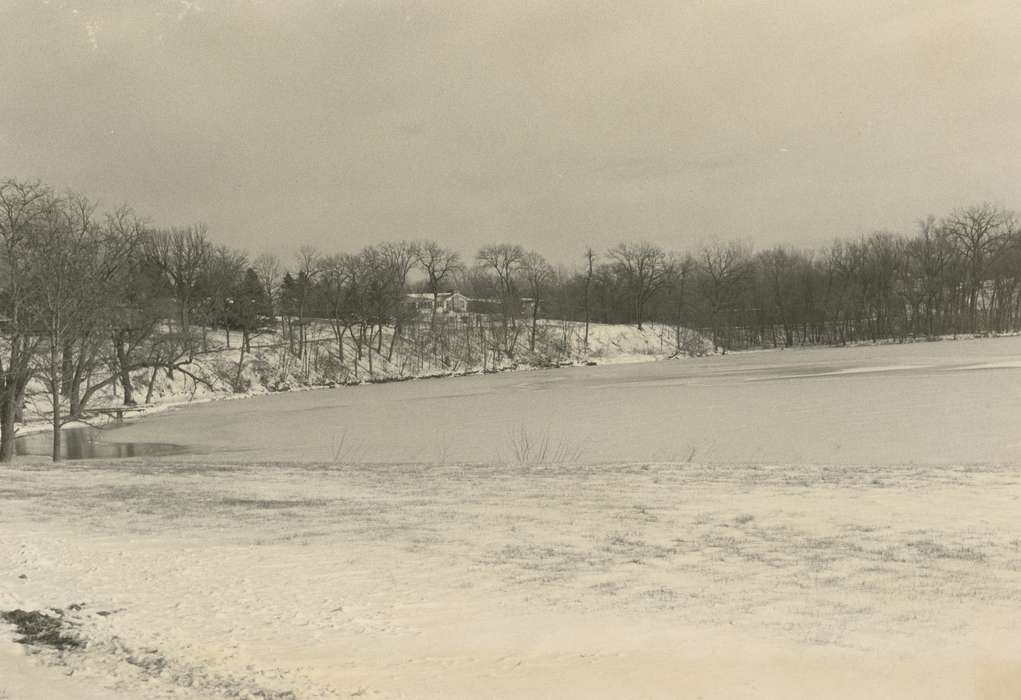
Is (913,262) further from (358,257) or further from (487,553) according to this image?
(487,553)

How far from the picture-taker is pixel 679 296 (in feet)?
355

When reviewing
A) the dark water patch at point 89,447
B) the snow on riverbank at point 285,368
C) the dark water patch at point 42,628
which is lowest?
the dark water patch at point 89,447

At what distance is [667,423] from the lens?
25344mm

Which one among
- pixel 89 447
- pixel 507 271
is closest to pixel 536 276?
pixel 507 271

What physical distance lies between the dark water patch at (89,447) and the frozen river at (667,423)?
895mm

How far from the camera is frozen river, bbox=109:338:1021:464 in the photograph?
63.1 feet

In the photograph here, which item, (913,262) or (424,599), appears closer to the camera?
(424,599)

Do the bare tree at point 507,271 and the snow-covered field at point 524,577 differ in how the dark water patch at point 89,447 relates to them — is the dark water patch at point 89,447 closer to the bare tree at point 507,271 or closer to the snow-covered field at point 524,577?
the snow-covered field at point 524,577

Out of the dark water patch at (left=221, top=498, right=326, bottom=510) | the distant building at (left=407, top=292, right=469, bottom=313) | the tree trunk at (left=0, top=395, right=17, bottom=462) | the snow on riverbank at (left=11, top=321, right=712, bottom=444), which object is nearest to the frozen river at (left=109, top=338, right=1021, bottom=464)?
the tree trunk at (left=0, top=395, right=17, bottom=462)

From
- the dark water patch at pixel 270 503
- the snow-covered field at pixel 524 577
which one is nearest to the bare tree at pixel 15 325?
the snow-covered field at pixel 524 577

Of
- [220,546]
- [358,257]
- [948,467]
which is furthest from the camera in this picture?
[358,257]

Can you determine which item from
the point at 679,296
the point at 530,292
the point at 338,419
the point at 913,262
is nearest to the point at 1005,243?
the point at 913,262

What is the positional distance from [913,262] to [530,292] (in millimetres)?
47328

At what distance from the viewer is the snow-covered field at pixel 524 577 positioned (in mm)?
5164
